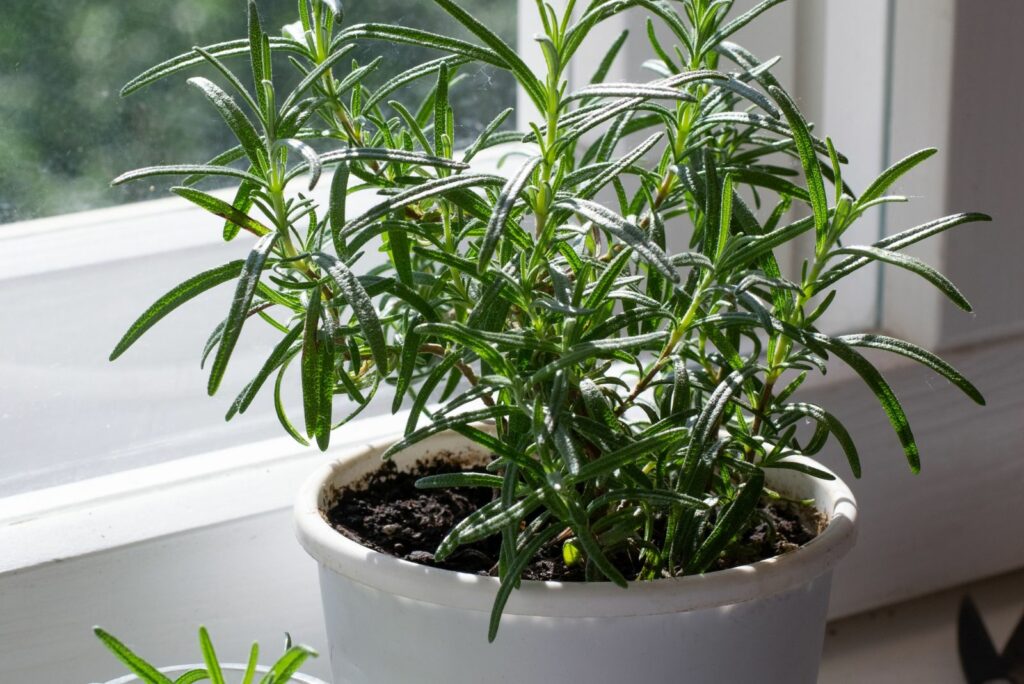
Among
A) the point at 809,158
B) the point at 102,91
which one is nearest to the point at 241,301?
the point at 809,158

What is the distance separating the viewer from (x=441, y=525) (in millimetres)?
652

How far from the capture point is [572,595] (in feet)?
1.69

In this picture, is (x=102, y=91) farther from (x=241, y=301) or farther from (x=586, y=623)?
(x=586, y=623)

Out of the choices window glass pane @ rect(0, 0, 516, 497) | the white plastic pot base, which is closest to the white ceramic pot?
the white plastic pot base

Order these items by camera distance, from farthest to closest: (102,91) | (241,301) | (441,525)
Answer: (102,91), (441,525), (241,301)

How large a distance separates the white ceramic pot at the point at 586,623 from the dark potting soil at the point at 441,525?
0.04m

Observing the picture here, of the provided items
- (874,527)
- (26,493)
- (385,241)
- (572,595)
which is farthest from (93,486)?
(874,527)

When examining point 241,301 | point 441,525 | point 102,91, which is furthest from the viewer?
point 102,91

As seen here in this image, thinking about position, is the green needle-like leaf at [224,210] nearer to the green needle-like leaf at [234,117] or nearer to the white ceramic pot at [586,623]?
the green needle-like leaf at [234,117]

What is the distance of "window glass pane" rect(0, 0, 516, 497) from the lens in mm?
784

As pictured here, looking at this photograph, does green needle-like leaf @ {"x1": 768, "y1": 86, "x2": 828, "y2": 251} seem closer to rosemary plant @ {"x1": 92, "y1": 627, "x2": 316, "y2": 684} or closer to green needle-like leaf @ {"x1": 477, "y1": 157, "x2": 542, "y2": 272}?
green needle-like leaf @ {"x1": 477, "y1": 157, "x2": 542, "y2": 272}

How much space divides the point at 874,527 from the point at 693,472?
1.61 ft

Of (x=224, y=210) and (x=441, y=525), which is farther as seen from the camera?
(x=441, y=525)

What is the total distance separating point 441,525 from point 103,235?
1.16 feet
